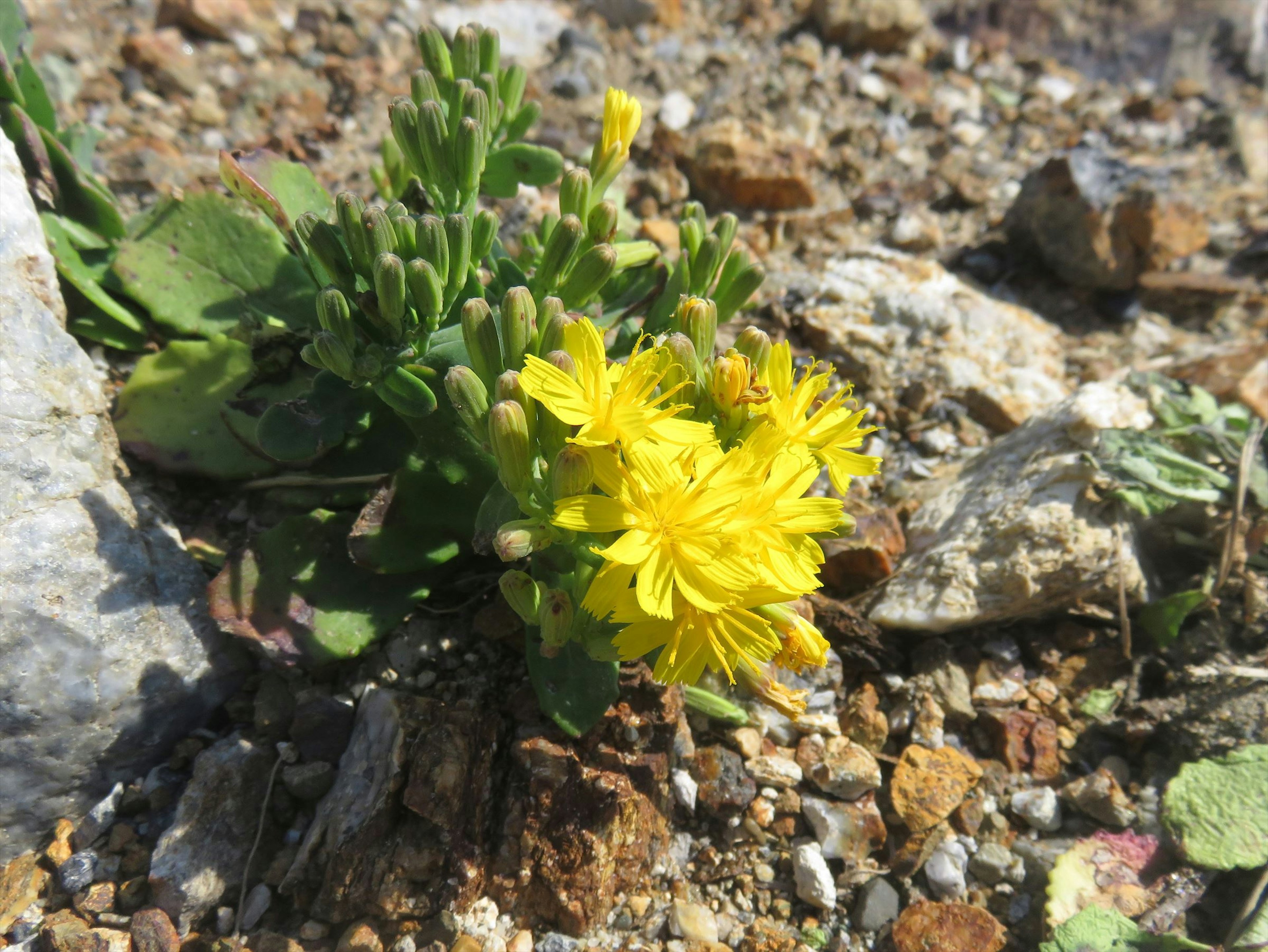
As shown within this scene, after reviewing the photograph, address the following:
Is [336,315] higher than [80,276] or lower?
higher

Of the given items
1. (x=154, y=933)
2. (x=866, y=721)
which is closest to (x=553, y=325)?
(x=866, y=721)

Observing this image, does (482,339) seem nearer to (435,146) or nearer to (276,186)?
(435,146)

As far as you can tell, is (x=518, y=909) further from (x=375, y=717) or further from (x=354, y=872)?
(x=375, y=717)

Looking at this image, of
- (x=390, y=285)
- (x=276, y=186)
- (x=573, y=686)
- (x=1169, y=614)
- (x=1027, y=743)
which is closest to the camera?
(x=390, y=285)

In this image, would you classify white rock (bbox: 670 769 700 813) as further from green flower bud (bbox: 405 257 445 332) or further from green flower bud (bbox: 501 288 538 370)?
green flower bud (bbox: 405 257 445 332)

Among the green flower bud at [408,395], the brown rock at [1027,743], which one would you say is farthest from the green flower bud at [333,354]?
the brown rock at [1027,743]

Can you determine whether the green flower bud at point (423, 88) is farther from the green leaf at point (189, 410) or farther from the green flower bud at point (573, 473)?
the green flower bud at point (573, 473)
